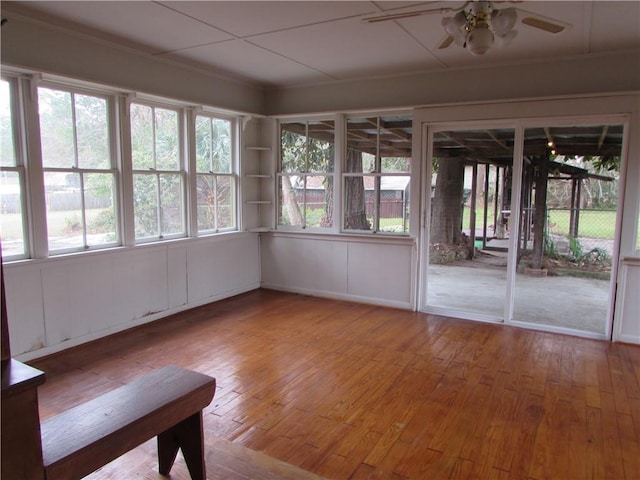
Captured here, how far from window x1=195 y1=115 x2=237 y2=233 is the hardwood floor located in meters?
1.20

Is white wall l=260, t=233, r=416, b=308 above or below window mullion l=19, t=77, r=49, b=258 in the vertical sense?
below

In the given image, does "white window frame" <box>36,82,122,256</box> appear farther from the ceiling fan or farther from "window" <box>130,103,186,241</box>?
the ceiling fan

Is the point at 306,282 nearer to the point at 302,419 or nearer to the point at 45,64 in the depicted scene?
the point at 302,419

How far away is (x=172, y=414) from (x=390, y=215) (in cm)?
363

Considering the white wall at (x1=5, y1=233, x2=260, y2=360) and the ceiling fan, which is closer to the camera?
the ceiling fan

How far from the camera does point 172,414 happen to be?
1926mm

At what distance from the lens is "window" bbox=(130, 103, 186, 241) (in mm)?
4242

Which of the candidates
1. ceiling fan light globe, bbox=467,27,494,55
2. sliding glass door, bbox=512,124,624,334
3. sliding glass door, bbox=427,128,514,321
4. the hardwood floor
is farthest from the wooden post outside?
ceiling fan light globe, bbox=467,27,494,55

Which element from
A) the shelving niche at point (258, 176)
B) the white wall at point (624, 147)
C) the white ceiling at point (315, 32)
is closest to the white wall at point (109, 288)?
the shelving niche at point (258, 176)

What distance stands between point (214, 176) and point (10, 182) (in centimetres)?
216

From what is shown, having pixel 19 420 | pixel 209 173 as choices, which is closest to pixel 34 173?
pixel 209 173

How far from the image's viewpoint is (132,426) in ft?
5.74

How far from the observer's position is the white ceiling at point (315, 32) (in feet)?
9.89

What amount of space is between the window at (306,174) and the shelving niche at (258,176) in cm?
15
